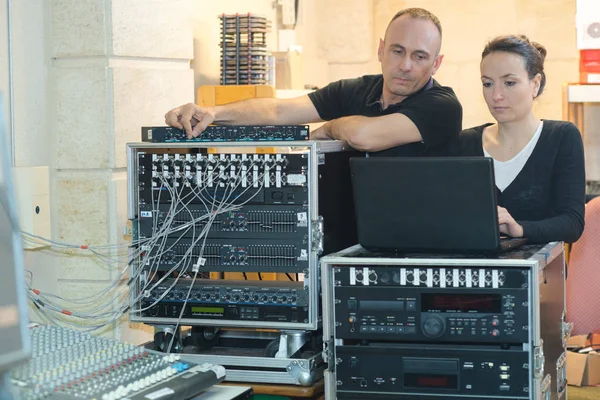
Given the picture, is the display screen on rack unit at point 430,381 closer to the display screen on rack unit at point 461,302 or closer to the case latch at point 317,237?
the display screen on rack unit at point 461,302

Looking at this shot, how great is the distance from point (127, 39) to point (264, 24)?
1.24m

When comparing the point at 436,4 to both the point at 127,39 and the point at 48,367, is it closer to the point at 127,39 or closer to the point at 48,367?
the point at 127,39

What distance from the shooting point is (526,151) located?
2355 mm

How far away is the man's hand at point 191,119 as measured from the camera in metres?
2.22

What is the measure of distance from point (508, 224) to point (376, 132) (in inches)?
17.3

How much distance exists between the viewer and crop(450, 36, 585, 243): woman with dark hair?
2229mm

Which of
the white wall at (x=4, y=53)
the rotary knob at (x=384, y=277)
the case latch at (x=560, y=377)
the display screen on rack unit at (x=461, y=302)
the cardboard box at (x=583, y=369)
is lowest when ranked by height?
the cardboard box at (x=583, y=369)

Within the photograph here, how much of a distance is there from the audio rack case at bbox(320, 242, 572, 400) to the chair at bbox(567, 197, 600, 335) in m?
2.00

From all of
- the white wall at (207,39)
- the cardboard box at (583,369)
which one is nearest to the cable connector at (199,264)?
the cardboard box at (583,369)

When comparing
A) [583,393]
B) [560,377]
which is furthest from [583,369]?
[560,377]

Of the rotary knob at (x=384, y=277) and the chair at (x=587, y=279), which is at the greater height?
the rotary knob at (x=384, y=277)

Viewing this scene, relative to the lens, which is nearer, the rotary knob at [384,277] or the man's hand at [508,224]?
the rotary knob at [384,277]

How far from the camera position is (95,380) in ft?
5.23

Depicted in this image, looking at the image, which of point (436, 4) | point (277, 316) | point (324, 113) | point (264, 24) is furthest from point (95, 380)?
point (436, 4)
